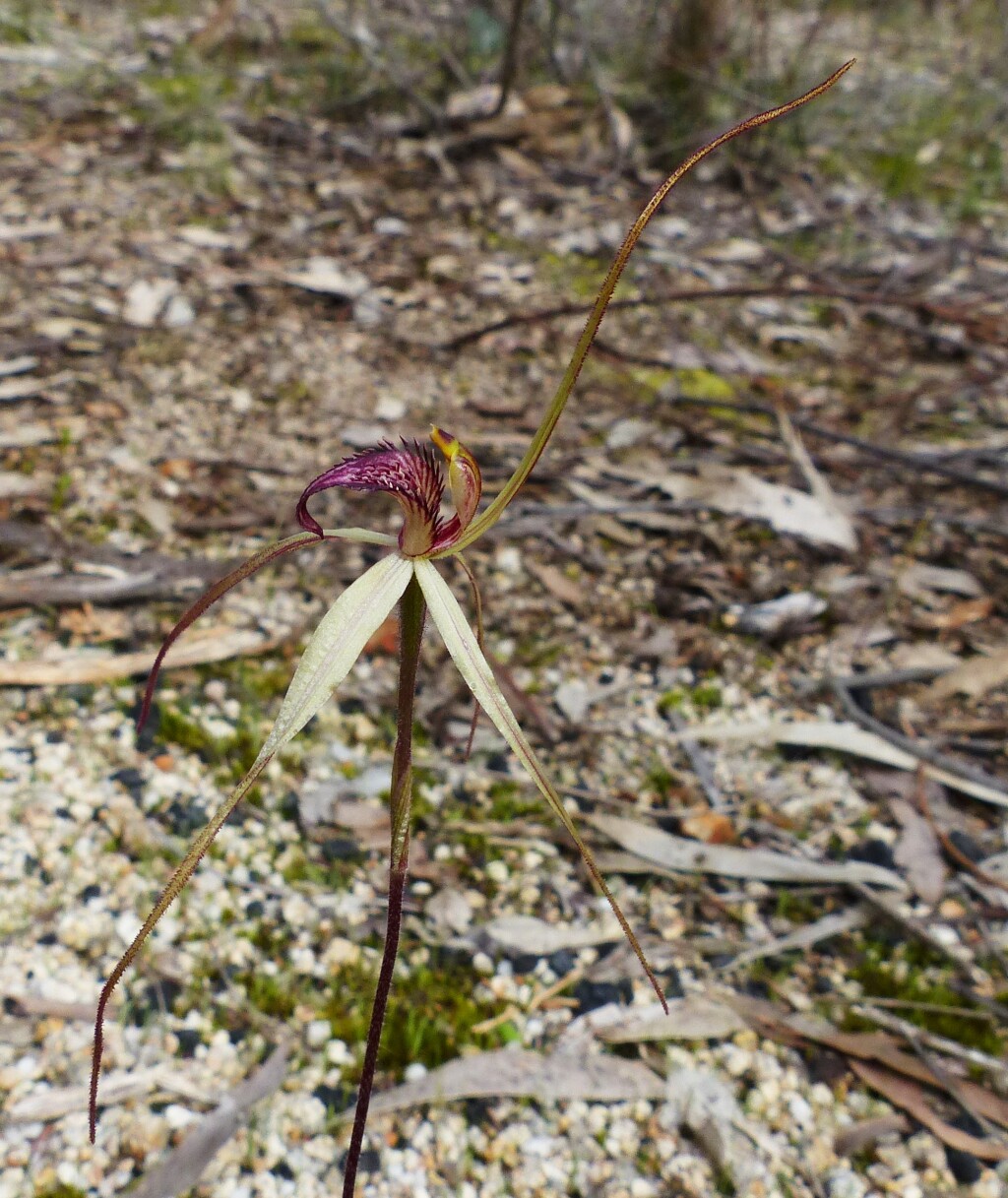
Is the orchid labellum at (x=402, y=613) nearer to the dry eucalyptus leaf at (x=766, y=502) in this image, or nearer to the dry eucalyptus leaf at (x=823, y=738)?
the dry eucalyptus leaf at (x=823, y=738)

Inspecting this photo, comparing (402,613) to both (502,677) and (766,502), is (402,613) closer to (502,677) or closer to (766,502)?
(502,677)

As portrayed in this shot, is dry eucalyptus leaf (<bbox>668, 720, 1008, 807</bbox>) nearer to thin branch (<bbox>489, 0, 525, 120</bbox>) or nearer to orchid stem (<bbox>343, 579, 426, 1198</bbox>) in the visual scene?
orchid stem (<bbox>343, 579, 426, 1198</bbox>)

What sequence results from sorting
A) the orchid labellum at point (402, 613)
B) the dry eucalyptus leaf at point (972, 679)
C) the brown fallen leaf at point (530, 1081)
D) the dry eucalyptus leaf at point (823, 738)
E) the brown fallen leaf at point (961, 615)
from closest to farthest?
1. the orchid labellum at point (402, 613)
2. the brown fallen leaf at point (530, 1081)
3. the dry eucalyptus leaf at point (823, 738)
4. the dry eucalyptus leaf at point (972, 679)
5. the brown fallen leaf at point (961, 615)

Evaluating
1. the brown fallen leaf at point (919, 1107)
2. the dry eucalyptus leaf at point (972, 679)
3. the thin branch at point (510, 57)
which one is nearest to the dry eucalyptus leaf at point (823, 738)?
the dry eucalyptus leaf at point (972, 679)

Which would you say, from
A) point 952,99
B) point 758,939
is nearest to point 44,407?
point 758,939

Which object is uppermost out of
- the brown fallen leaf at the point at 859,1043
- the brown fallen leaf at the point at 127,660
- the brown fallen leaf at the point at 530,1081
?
the brown fallen leaf at the point at 127,660

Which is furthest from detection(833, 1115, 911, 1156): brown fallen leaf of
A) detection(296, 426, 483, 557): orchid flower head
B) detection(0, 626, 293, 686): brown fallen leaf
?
detection(0, 626, 293, 686): brown fallen leaf

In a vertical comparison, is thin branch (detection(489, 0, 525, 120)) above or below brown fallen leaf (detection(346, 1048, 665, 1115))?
above

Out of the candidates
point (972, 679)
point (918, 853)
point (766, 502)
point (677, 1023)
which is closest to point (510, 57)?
point (766, 502)
